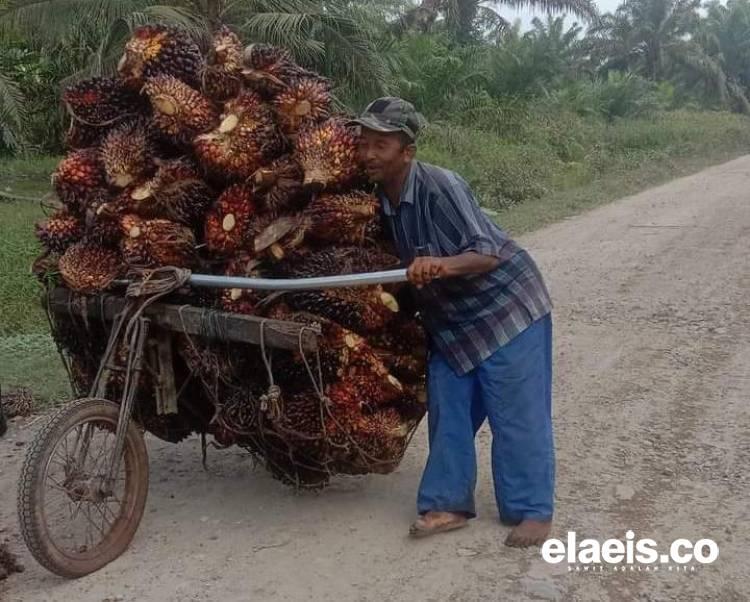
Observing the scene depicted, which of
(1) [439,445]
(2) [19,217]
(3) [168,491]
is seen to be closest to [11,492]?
(3) [168,491]

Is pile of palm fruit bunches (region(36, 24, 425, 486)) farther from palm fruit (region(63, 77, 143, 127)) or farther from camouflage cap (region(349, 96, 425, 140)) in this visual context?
camouflage cap (region(349, 96, 425, 140))

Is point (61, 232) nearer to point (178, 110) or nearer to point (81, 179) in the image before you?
point (81, 179)

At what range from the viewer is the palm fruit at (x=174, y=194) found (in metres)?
3.59

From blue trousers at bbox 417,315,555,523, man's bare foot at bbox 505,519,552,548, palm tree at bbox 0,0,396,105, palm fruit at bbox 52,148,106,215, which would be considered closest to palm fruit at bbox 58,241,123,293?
palm fruit at bbox 52,148,106,215

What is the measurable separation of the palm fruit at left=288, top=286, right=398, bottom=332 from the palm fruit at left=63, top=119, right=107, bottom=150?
106 centimetres

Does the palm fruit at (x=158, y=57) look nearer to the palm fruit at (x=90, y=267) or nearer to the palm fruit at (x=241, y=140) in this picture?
the palm fruit at (x=241, y=140)

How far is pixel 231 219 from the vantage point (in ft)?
Answer: 11.7

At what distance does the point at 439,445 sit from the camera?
375 cm

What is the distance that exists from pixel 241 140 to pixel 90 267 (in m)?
0.76

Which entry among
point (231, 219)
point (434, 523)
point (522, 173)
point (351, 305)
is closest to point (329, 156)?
point (231, 219)

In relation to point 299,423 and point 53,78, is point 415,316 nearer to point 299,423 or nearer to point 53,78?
point 299,423

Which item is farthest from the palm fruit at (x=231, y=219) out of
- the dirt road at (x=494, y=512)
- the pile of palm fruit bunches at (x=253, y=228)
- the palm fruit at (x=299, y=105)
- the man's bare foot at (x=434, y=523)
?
the man's bare foot at (x=434, y=523)

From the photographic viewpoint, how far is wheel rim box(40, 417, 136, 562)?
3.40 meters

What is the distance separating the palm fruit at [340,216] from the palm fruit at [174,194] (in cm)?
43
